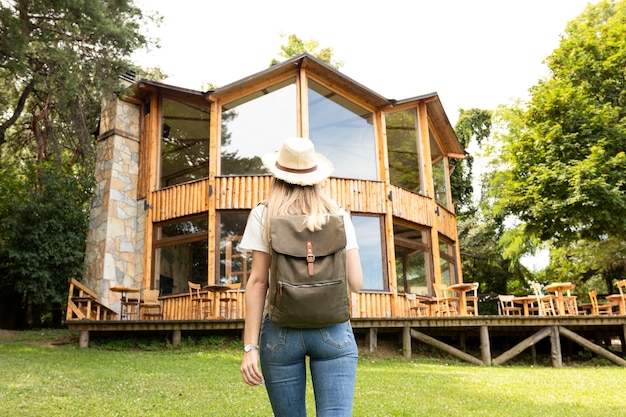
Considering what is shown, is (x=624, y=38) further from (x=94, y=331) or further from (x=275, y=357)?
(x=275, y=357)

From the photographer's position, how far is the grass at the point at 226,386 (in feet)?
20.4

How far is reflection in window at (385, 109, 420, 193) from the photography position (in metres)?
16.2

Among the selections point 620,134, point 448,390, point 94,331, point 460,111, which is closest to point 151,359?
point 94,331

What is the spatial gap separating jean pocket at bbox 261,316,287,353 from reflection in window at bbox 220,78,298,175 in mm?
12683

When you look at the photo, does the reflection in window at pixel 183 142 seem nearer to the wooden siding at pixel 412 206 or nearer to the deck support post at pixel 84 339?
the deck support post at pixel 84 339

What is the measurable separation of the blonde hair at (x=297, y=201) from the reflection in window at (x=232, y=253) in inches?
446

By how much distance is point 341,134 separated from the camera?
615 inches

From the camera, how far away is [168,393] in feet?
23.0

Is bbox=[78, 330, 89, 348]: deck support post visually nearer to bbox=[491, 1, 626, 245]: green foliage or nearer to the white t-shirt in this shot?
the white t-shirt

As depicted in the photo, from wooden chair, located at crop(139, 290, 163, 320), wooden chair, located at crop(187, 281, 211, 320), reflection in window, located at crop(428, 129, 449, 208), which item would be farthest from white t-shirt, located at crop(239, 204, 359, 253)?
reflection in window, located at crop(428, 129, 449, 208)

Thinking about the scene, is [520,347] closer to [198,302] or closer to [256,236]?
[198,302]

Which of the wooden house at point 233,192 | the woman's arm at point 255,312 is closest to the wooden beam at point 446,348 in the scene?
the wooden house at point 233,192

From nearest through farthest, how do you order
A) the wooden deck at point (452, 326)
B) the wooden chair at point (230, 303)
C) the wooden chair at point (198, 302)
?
the wooden deck at point (452, 326) < the wooden chair at point (198, 302) < the wooden chair at point (230, 303)

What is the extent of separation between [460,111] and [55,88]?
71.2 ft
